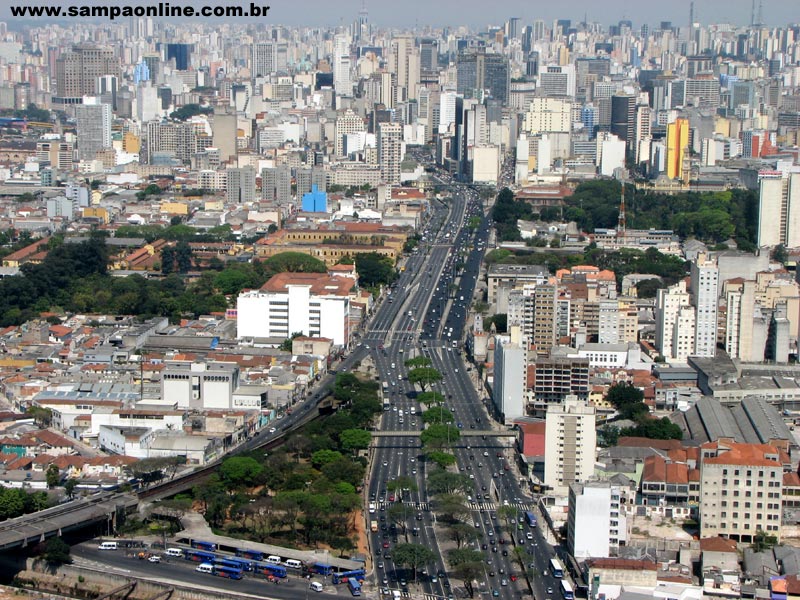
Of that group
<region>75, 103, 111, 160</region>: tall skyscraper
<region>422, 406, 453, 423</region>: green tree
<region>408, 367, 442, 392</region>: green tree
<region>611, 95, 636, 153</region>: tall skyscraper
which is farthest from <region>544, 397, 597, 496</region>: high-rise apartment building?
<region>75, 103, 111, 160</region>: tall skyscraper

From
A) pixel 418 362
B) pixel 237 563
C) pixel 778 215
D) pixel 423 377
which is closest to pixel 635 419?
pixel 423 377

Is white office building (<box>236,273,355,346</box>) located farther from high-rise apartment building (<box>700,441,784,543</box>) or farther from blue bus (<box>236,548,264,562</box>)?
high-rise apartment building (<box>700,441,784,543</box>)

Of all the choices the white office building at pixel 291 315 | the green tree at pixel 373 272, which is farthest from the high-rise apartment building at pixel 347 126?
the white office building at pixel 291 315

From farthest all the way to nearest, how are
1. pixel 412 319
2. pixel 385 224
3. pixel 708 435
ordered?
1. pixel 385 224
2. pixel 412 319
3. pixel 708 435

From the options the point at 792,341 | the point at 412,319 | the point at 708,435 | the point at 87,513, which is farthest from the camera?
the point at 412,319

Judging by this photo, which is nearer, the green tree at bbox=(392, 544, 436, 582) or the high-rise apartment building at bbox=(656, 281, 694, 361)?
the green tree at bbox=(392, 544, 436, 582)

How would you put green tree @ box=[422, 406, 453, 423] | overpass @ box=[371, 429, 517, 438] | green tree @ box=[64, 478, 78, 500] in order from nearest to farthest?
green tree @ box=[64, 478, 78, 500]
overpass @ box=[371, 429, 517, 438]
green tree @ box=[422, 406, 453, 423]

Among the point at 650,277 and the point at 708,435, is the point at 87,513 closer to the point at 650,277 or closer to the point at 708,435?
the point at 708,435

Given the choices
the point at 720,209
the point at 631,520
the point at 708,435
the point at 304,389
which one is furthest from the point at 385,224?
the point at 631,520
